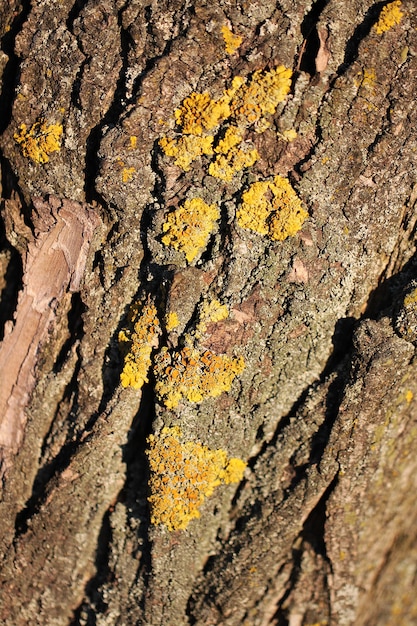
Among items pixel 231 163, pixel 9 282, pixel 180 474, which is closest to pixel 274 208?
pixel 231 163

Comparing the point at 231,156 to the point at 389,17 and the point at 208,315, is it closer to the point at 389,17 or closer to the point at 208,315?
the point at 208,315

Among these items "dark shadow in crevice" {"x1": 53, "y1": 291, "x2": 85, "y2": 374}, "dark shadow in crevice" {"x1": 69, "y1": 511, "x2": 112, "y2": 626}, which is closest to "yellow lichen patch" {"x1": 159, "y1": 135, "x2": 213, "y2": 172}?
"dark shadow in crevice" {"x1": 53, "y1": 291, "x2": 85, "y2": 374}

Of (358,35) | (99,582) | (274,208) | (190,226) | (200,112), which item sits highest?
(358,35)

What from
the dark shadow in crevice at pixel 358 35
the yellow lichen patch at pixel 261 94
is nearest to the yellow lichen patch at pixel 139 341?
the yellow lichen patch at pixel 261 94

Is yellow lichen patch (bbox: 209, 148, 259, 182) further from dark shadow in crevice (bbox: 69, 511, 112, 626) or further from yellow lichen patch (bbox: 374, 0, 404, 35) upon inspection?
dark shadow in crevice (bbox: 69, 511, 112, 626)

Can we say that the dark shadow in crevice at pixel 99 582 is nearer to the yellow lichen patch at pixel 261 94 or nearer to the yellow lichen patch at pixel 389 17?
the yellow lichen patch at pixel 261 94

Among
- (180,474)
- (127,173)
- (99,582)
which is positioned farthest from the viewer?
(99,582)
